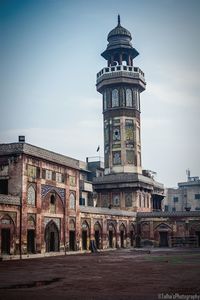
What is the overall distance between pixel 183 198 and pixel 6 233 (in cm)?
4798

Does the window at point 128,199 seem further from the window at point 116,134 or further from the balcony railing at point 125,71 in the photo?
the balcony railing at point 125,71

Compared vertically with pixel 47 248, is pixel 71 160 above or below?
above

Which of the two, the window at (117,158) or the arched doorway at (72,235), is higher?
the window at (117,158)

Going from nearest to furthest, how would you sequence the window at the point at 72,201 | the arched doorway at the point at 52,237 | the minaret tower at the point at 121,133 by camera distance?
1. the arched doorway at the point at 52,237
2. the window at the point at 72,201
3. the minaret tower at the point at 121,133

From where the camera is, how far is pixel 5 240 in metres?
26.3

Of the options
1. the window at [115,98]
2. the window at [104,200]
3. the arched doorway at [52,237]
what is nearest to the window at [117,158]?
the window at [104,200]

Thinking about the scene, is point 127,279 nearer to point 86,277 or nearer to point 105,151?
point 86,277

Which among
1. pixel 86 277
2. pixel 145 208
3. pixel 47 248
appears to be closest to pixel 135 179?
pixel 145 208

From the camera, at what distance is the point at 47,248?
30922mm

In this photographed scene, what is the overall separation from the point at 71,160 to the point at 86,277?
21277 mm

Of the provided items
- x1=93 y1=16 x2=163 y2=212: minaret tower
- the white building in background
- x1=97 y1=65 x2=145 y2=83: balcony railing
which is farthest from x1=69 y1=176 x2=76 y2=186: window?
the white building in background

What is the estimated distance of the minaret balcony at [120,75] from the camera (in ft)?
158

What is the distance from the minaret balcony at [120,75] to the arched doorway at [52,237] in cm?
2222

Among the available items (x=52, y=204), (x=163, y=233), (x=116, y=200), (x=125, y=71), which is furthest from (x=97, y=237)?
(x=125, y=71)
